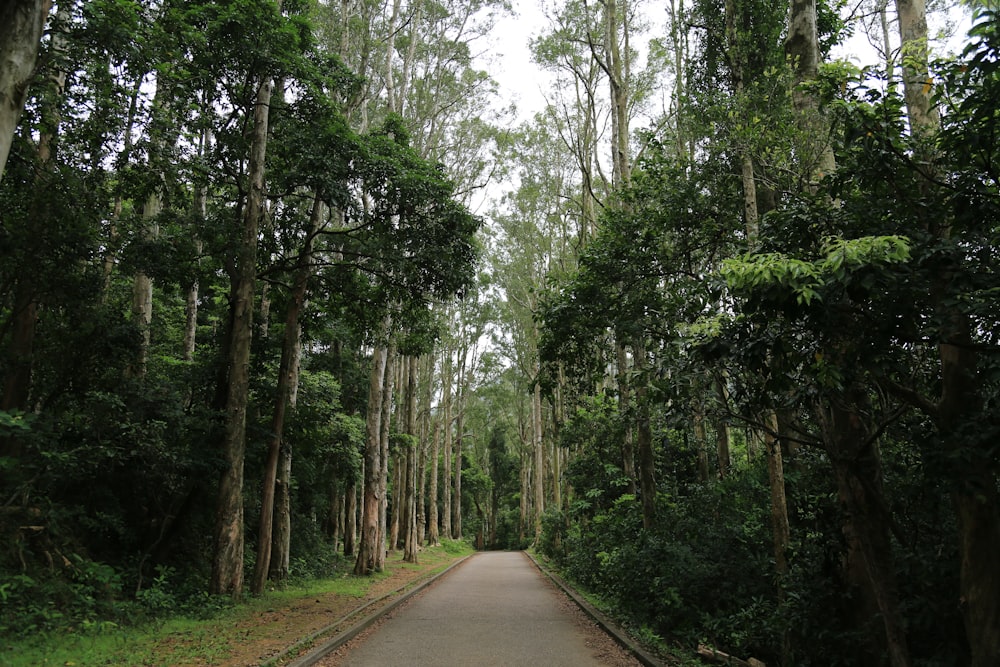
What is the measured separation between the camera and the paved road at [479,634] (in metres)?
7.11

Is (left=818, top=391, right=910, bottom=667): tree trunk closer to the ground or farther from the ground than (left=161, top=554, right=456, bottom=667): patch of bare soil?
farther from the ground

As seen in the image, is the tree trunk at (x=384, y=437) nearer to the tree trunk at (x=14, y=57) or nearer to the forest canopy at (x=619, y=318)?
the forest canopy at (x=619, y=318)

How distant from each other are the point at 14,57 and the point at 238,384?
6.81 meters

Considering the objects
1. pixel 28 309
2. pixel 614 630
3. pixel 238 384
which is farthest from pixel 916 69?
pixel 28 309

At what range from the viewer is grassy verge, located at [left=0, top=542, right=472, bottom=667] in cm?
614

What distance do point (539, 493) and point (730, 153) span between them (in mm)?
25164

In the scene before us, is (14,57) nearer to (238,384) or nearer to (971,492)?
(238,384)

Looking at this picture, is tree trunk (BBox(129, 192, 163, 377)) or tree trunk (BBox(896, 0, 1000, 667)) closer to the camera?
tree trunk (BBox(896, 0, 1000, 667))

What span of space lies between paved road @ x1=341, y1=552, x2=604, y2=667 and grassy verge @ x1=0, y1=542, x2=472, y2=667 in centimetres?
117

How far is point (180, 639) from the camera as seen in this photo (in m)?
7.37

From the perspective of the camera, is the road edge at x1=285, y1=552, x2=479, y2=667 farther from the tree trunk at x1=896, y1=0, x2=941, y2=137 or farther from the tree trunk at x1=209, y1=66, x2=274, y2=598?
the tree trunk at x1=896, y1=0, x2=941, y2=137

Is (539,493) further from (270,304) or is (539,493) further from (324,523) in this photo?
(270,304)

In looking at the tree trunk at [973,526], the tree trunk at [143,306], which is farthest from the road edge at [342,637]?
the tree trunk at [973,526]

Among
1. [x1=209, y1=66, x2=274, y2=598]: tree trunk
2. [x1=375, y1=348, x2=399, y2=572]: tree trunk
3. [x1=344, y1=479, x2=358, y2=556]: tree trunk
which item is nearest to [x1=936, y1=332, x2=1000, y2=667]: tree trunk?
[x1=209, y1=66, x2=274, y2=598]: tree trunk
